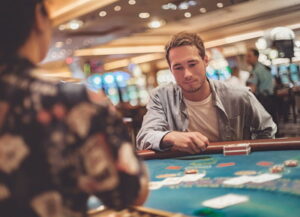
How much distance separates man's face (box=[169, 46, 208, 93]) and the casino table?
52 cm

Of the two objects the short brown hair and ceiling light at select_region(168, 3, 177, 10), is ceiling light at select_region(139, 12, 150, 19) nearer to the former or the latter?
ceiling light at select_region(168, 3, 177, 10)

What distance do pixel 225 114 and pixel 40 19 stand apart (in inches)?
80.0

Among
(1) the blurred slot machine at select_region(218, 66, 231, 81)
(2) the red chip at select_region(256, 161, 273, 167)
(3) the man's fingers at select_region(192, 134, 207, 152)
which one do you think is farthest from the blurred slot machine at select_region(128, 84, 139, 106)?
(2) the red chip at select_region(256, 161, 273, 167)

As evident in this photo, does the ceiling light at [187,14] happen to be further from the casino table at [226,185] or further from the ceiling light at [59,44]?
the casino table at [226,185]

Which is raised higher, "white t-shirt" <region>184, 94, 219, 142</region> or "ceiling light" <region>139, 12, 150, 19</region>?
"ceiling light" <region>139, 12, 150, 19</region>

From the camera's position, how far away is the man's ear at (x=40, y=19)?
80 cm

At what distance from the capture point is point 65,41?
1156 centimetres

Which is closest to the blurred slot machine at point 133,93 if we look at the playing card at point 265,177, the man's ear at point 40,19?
the playing card at point 265,177

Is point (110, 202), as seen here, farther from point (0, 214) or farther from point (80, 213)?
point (0, 214)

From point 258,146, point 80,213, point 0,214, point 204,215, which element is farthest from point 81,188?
point 258,146

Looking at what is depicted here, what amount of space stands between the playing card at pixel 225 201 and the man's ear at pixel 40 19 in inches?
30.9

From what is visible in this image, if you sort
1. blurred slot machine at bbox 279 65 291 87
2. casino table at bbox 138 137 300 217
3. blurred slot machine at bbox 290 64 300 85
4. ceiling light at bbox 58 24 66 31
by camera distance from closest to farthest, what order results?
casino table at bbox 138 137 300 217, ceiling light at bbox 58 24 66 31, blurred slot machine at bbox 279 65 291 87, blurred slot machine at bbox 290 64 300 85

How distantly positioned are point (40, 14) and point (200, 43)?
203 cm

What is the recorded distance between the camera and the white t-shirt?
8.95ft
